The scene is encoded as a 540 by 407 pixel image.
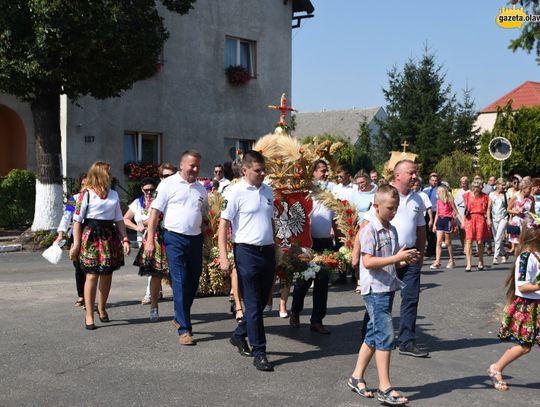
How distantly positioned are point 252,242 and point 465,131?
122 ft

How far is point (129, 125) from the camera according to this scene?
21188 mm

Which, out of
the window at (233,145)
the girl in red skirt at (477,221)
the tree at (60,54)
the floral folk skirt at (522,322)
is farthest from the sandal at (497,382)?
the window at (233,145)

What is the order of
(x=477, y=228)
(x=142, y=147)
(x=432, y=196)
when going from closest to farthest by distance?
(x=477, y=228), (x=432, y=196), (x=142, y=147)

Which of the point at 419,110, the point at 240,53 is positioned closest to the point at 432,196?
the point at 240,53

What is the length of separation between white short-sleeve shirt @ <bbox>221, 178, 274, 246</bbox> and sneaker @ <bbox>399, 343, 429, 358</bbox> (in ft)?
5.67

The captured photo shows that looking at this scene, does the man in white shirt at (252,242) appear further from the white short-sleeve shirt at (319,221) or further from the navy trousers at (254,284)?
the white short-sleeve shirt at (319,221)

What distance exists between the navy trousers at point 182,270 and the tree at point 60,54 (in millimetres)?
9335

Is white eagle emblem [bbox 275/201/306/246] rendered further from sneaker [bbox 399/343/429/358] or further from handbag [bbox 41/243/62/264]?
handbag [bbox 41/243/62/264]

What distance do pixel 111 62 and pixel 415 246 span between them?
11.2m

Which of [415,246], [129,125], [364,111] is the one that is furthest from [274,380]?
[364,111]

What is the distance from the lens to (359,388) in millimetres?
5555

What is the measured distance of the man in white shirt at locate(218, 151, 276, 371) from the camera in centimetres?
635

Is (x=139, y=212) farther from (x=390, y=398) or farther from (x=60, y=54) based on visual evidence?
(x=60, y=54)

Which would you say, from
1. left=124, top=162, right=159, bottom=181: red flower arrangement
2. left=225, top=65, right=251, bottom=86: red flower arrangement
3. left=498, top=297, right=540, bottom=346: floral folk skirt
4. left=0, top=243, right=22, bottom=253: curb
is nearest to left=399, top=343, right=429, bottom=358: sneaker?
left=498, top=297, right=540, bottom=346: floral folk skirt
